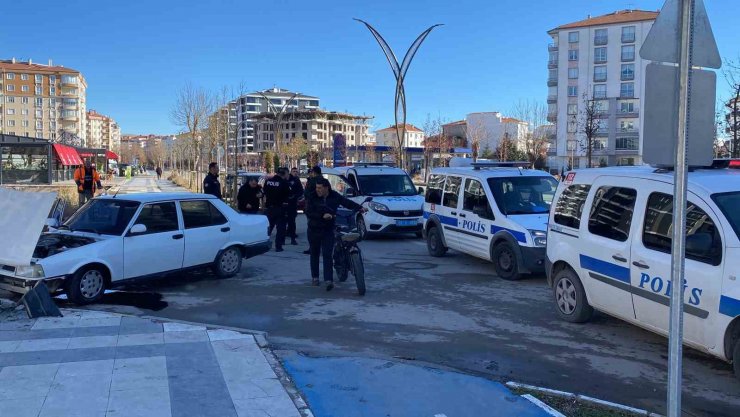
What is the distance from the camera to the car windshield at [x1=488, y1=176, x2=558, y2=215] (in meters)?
10.3

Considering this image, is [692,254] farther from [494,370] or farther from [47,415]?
[47,415]

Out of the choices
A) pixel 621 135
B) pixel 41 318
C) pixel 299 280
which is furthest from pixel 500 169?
pixel 621 135

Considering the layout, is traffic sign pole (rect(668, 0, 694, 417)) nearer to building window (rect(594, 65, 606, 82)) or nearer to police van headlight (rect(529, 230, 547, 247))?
police van headlight (rect(529, 230, 547, 247))

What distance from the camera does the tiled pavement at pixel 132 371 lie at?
4.53 m

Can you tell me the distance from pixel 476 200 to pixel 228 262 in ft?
14.5

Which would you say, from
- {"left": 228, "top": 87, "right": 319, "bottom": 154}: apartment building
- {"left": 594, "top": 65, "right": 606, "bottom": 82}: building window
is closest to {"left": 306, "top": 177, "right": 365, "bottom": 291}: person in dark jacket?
{"left": 594, "top": 65, "right": 606, "bottom": 82}: building window

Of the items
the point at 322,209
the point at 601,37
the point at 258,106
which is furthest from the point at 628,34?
the point at 258,106

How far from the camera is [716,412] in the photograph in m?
4.72

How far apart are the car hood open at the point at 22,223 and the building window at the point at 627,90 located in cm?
8601

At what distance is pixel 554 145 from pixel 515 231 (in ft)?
272

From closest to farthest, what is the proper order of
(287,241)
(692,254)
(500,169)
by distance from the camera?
(692,254), (500,169), (287,241)

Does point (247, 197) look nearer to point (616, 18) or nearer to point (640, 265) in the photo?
point (640, 265)

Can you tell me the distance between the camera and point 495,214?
10.3 meters

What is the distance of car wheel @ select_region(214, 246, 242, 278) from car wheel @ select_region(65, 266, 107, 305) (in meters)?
2.02
